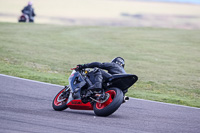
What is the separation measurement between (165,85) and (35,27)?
19.8 m

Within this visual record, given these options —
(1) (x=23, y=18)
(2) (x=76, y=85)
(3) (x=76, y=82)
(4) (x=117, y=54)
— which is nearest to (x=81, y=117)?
(2) (x=76, y=85)

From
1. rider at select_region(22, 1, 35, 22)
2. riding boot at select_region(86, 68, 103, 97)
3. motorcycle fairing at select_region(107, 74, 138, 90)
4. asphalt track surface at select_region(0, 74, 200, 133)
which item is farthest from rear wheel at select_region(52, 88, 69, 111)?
rider at select_region(22, 1, 35, 22)

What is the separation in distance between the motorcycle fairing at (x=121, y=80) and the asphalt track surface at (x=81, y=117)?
0.68 meters

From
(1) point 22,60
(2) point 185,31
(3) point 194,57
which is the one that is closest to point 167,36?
(2) point 185,31

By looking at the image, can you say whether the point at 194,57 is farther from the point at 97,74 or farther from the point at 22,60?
the point at 97,74

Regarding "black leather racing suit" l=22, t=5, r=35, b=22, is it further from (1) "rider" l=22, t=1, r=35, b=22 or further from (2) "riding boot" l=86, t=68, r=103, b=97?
(2) "riding boot" l=86, t=68, r=103, b=97

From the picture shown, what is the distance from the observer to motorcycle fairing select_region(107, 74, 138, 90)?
319 inches

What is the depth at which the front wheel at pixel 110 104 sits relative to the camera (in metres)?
7.84

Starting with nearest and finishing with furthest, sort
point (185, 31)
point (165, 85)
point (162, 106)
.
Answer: point (162, 106)
point (165, 85)
point (185, 31)

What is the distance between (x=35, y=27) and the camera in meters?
32.8

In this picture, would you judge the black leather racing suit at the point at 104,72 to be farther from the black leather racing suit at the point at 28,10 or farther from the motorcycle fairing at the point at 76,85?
the black leather racing suit at the point at 28,10

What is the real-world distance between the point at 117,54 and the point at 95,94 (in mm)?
14607

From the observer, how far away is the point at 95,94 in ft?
27.1

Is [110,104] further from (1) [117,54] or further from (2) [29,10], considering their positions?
(2) [29,10]
